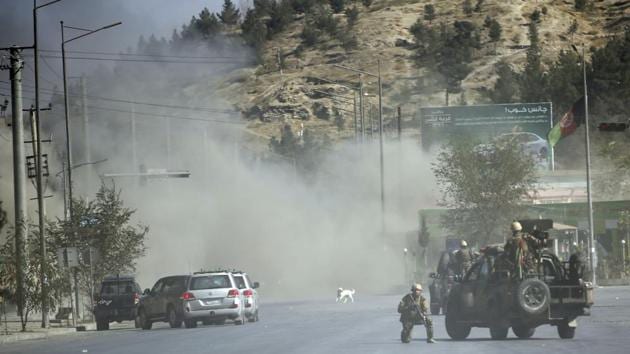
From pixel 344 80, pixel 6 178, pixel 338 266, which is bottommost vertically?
pixel 338 266

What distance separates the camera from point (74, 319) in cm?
4853

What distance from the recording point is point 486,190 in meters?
75.8

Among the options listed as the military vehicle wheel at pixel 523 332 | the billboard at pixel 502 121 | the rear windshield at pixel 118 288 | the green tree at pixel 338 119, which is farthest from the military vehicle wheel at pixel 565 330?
the green tree at pixel 338 119

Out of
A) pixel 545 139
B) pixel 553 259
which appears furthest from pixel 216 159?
pixel 553 259

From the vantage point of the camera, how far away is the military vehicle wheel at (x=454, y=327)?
28.6m

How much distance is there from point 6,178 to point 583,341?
201 feet

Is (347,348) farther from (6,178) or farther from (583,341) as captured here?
(6,178)

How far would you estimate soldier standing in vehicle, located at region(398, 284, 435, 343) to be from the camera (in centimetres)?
2770

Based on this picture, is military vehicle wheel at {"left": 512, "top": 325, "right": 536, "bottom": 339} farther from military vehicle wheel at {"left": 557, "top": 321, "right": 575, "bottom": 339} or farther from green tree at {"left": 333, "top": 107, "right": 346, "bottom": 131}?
green tree at {"left": 333, "top": 107, "right": 346, "bottom": 131}

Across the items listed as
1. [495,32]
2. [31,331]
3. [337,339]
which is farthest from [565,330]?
[495,32]

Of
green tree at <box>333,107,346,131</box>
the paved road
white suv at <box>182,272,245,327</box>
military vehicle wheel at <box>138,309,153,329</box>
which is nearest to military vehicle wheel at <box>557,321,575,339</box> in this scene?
the paved road

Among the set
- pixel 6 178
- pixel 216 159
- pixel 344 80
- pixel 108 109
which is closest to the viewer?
pixel 6 178

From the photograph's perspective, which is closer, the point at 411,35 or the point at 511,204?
the point at 511,204

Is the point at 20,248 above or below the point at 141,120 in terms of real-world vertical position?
below
